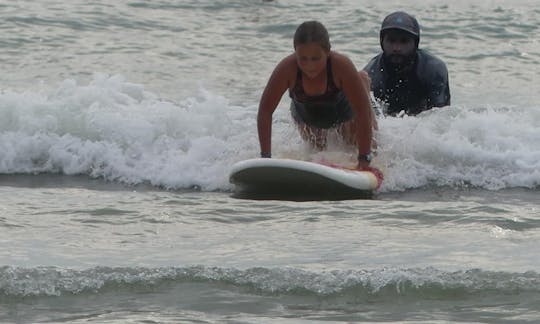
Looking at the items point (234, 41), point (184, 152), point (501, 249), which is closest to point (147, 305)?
point (501, 249)

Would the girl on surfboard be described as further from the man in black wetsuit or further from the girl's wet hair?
the man in black wetsuit

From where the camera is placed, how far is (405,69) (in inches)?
378

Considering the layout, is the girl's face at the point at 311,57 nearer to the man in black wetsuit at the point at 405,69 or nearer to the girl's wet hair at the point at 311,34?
the girl's wet hair at the point at 311,34

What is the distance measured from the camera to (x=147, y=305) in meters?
5.70

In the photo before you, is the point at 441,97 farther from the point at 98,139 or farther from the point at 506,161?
the point at 98,139

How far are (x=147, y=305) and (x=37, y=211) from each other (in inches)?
87.1

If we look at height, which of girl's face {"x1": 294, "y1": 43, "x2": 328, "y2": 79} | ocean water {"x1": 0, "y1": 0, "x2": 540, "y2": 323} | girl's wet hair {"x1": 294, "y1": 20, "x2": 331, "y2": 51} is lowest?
ocean water {"x1": 0, "y1": 0, "x2": 540, "y2": 323}

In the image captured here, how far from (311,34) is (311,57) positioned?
0.18m

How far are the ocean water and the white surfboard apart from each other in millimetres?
167

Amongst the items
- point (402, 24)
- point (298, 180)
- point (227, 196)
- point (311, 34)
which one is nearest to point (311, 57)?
point (311, 34)

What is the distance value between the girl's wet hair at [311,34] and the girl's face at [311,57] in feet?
0.10

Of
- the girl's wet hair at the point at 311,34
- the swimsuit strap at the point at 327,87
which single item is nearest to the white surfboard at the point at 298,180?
the swimsuit strap at the point at 327,87

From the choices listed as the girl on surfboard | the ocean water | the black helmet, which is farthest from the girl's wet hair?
the black helmet

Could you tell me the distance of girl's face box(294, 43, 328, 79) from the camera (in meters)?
8.11
